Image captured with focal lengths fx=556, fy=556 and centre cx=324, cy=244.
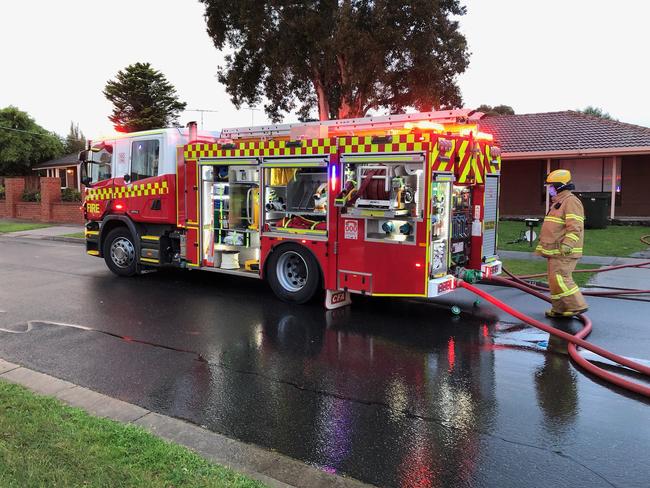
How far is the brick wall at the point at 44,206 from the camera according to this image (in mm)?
24172

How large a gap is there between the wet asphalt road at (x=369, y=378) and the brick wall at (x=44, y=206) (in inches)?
648

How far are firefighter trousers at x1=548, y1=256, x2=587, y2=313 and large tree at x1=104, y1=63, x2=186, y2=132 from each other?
32.3m

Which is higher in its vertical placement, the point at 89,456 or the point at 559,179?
the point at 559,179

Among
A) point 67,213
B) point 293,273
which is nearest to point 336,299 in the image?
point 293,273

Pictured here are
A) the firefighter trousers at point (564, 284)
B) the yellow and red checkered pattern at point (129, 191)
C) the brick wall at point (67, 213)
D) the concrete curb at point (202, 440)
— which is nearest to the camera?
the concrete curb at point (202, 440)

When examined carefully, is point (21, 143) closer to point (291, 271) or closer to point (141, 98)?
point (141, 98)

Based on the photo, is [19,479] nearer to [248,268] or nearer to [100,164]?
[248,268]

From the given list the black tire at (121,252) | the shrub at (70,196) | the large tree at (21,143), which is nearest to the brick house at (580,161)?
the black tire at (121,252)

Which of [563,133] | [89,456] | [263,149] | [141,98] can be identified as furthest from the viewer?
[141,98]

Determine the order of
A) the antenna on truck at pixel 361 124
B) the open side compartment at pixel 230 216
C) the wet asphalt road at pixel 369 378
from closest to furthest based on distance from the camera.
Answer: the wet asphalt road at pixel 369 378
the antenna on truck at pixel 361 124
the open side compartment at pixel 230 216

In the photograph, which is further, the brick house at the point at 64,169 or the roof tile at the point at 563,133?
the brick house at the point at 64,169

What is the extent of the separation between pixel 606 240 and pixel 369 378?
12538mm

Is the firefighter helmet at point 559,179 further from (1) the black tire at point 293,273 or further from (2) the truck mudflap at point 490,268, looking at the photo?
(1) the black tire at point 293,273

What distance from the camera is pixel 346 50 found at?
63.3 feet
